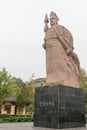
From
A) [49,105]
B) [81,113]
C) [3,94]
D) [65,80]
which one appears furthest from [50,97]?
[3,94]

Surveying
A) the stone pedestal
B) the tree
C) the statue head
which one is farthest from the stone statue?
the tree

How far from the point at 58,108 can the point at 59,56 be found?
339 centimetres

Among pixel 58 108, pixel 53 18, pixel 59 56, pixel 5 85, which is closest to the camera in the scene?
pixel 58 108

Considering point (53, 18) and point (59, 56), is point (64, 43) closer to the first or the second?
point (59, 56)

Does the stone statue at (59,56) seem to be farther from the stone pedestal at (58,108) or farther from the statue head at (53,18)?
the stone pedestal at (58,108)

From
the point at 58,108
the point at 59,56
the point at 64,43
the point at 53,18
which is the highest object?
the point at 53,18

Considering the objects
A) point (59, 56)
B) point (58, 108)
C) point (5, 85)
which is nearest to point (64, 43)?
point (59, 56)

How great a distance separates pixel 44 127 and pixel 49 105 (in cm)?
139

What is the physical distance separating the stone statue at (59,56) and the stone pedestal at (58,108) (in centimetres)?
63

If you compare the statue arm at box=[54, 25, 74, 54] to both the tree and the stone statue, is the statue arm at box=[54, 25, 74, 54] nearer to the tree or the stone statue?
the stone statue

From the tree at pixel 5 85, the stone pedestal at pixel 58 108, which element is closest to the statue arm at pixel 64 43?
the stone pedestal at pixel 58 108

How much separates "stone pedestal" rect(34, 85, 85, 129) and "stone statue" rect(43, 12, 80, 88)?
2.07ft

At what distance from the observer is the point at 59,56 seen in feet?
55.9

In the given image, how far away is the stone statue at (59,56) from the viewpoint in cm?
1688
